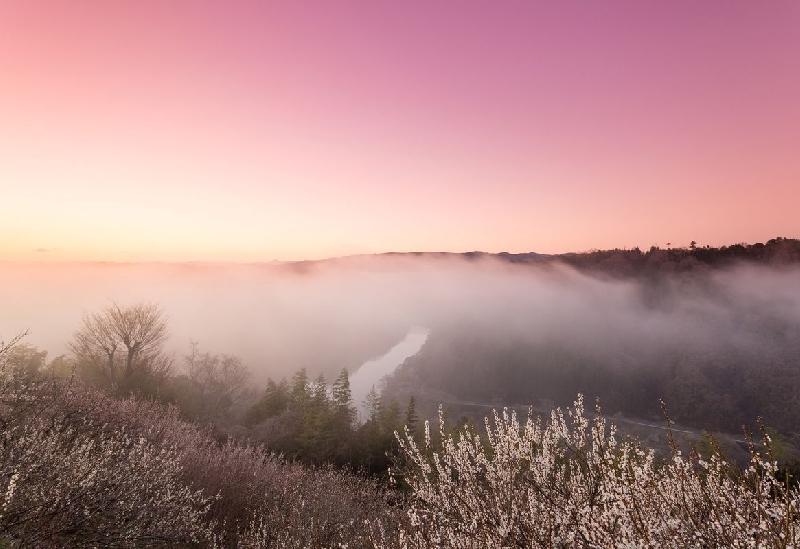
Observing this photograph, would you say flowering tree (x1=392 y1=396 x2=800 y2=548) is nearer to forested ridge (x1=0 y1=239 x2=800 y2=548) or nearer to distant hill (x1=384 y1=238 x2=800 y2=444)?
forested ridge (x1=0 y1=239 x2=800 y2=548)

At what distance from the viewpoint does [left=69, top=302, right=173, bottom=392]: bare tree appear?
99.2 feet

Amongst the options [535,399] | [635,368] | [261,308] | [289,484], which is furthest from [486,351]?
[289,484]

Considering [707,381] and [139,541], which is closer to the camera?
[139,541]

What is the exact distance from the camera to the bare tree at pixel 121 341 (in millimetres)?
30250

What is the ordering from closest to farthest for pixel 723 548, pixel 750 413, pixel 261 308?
pixel 723 548, pixel 750 413, pixel 261 308

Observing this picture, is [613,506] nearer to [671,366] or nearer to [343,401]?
[343,401]

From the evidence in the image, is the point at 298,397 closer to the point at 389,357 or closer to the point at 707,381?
the point at 389,357

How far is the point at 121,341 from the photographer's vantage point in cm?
3092

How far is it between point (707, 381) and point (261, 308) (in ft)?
626

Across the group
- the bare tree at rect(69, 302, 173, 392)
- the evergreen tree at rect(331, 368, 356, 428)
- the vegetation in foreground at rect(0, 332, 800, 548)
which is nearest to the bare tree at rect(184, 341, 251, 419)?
the bare tree at rect(69, 302, 173, 392)

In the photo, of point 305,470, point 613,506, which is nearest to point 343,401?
point 305,470

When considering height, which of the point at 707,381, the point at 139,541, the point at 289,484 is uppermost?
the point at 139,541

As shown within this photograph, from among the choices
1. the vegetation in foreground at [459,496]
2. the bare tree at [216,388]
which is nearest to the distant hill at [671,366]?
the bare tree at [216,388]

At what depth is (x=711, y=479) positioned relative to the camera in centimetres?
493
